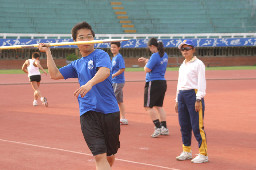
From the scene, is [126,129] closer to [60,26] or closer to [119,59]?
[119,59]

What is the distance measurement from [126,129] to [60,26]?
44.8m

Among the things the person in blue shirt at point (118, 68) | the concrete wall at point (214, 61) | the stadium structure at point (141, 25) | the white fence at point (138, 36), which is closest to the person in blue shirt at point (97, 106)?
the person in blue shirt at point (118, 68)

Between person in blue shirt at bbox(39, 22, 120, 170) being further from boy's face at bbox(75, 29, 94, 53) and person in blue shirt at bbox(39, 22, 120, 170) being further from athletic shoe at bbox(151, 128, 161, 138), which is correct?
athletic shoe at bbox(151, 128, 161, 138)

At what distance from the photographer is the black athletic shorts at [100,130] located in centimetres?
466

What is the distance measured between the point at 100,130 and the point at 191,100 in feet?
7.82

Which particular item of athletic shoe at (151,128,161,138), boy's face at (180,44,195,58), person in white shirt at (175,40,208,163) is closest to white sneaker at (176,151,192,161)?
person in white shirt at (175,40,208,163)

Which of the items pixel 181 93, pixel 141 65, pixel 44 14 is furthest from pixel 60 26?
pixel 181 93

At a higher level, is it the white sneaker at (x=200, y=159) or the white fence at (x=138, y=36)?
the white fence at (x=138, y=36)

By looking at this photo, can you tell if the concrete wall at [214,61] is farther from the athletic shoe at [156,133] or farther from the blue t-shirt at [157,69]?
the athletic shoe at [156,133]

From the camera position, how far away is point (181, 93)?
22.6 feet

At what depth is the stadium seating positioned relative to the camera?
52.5 m

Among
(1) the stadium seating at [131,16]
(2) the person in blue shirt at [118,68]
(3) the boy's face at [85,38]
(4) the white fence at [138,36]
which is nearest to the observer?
(3) the boy's face at [85,38]

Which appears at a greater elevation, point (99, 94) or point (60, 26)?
point (60, 26)

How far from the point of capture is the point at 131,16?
5725 cm
